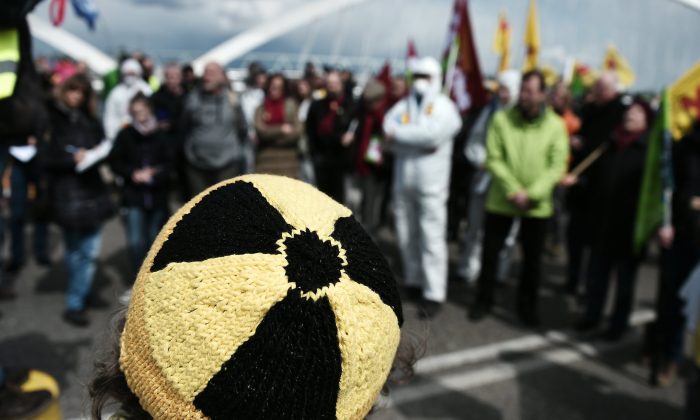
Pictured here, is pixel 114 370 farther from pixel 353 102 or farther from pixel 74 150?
pixel 353 102

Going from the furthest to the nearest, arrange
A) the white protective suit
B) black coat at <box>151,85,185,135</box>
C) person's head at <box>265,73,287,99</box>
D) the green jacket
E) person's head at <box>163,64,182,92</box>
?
person's head at <box>163,64,182,92</box> → person's head at <box>265,73,287,99</box> → black coat at <box>151,85,185,135</box> → the white protective suit → the green jacket

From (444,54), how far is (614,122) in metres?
1.99

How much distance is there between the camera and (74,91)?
12.9ft

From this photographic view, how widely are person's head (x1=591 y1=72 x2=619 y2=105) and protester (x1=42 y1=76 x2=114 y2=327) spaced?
14.2 ft

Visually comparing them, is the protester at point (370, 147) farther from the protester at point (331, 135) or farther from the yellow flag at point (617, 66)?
the yellow flag at point (617, 66)

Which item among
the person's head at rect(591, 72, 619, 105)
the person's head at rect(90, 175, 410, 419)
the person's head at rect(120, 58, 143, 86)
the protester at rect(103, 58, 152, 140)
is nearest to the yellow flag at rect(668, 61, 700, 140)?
the person's head at rect(591, 72, 619, 105)

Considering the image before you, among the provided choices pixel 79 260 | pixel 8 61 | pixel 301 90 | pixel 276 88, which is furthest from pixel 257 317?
pixel 301 90

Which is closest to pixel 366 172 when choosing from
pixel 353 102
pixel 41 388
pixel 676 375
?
pixel 353 102

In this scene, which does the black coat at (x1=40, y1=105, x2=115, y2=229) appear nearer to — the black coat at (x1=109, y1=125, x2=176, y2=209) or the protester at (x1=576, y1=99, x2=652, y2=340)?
the black coat at (x1=109, y1=125, x2=176, y2=209)

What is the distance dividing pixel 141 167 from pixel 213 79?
3.44 feet

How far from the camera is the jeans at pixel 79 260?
161 inches

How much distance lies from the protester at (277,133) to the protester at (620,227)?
3.04 m

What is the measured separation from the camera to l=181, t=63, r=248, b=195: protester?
493 centimetres

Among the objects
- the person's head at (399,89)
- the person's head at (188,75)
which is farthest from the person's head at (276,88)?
the person's head at (188,75)
